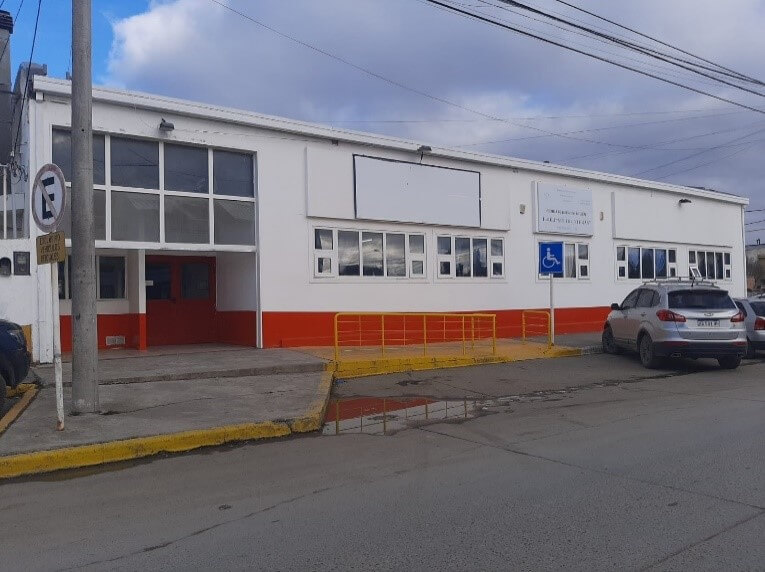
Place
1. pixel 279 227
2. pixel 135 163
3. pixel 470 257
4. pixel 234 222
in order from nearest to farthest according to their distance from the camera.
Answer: pixel 135 163 < pixel 234 222 < pixel 279 227 < pixel 470 257

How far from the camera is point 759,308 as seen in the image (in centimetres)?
1670

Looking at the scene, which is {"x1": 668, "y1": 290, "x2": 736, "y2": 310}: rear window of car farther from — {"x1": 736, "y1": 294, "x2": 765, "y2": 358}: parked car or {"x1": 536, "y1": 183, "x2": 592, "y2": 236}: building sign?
{"x1": 536, "y1": 183, "x2": 592, "y2": 236}: building sign

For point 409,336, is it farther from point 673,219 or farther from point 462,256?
point 673,219

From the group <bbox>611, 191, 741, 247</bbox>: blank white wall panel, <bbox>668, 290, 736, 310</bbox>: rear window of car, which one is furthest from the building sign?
<bbox>668, 290, 736, 310</bbox>: rear window of car

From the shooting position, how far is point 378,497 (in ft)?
19.6

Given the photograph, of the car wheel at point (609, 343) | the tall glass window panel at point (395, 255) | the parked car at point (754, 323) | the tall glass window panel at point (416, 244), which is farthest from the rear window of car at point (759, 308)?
the tall glass window panel at point (395, 255)

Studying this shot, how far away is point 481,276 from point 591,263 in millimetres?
4794

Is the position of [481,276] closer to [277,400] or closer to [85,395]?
[277,400]

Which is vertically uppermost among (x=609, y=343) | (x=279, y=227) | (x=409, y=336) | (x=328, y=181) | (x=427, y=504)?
(x=328, y=181)

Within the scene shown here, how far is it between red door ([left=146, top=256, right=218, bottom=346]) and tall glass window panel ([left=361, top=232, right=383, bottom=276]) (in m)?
3.68

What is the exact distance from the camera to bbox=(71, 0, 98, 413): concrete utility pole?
28.5ft

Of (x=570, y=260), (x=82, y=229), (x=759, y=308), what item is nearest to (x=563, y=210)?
(x=570, y=260)

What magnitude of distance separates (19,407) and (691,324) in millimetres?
11780

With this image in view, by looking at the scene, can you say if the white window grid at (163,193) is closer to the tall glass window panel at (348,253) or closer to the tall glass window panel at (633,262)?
the tall glass window panel at (348,253)
